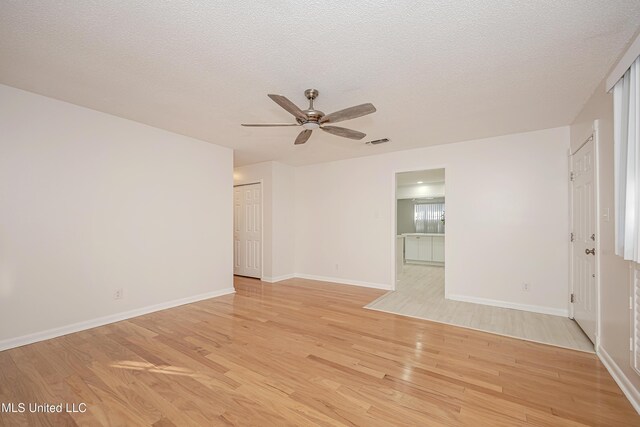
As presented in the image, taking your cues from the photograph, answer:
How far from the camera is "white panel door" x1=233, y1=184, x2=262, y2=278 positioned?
5863 mm

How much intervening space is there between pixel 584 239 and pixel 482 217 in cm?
127

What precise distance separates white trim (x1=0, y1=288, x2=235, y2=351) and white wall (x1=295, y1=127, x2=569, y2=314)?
284cm

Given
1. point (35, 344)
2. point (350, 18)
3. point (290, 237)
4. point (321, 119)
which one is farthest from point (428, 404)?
point (290, 237)

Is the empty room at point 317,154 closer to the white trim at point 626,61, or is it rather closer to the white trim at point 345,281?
the white trim at point 626,61

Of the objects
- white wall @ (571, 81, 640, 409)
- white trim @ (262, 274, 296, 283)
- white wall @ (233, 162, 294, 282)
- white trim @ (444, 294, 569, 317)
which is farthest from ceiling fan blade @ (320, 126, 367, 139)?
white trim @ (262, 274, 296, 283)

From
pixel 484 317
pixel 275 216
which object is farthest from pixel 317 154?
pixel 484 317

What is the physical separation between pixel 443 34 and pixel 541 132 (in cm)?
300

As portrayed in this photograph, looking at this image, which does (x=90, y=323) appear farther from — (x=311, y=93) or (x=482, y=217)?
(x=482, y=217)

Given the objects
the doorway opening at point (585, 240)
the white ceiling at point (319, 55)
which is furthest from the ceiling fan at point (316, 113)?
the doorway opening at point (585, 240)

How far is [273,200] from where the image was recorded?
223 inches

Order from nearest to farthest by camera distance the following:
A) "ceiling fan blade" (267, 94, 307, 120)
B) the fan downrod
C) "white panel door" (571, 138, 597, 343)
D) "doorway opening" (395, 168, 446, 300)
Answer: "ceiling fan blade" (267, 94, 307, 120) → the fan downrod → "white panel door" (571, 138, 597, 343) → "doorway opening" (395, 168, 446, 300)

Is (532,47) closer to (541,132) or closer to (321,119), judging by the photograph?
(321,119)

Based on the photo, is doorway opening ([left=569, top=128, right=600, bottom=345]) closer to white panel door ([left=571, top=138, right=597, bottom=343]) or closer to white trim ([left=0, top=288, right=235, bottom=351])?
white panel door ([left=571, top=138, right=597, bottom=343])

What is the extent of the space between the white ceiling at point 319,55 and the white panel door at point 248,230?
2.82 m
